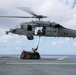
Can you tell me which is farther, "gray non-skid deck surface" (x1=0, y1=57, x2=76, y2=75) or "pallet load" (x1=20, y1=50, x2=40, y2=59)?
"pallet load" (x1=20, y1=50, x2=40, y2=59)

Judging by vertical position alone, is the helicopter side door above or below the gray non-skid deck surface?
above

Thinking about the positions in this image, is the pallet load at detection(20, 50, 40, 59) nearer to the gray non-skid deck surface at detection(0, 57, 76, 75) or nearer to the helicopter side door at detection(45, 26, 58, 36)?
the helicopter side door at detection(45, 26, 58, 36)

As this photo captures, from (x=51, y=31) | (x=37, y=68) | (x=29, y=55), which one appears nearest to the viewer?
(x=37, y=68)

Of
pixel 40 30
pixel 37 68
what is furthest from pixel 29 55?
pixel 37 68

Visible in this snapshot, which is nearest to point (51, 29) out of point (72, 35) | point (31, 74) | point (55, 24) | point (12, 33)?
point (55, 24)

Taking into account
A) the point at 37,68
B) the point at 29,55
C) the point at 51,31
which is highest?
the point at 51,31

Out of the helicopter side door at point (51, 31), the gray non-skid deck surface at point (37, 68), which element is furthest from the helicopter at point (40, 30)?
the gray non-skid deck surface at point (37, 68)

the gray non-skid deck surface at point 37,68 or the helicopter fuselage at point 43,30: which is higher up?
the helicopter fuselage at point 43,30

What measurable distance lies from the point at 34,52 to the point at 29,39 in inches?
121

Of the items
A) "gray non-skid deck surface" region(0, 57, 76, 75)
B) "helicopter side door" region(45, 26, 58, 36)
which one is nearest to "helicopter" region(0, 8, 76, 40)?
"helicopter side door" region(45, 26, 58, 36)

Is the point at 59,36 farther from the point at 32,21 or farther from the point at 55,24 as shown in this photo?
the point at 32,21

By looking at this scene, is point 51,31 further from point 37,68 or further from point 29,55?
point 37,68

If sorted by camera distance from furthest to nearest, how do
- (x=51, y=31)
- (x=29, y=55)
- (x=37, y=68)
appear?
(x=51, y=31) → (x=29, y=55) → (x=37, y=68)

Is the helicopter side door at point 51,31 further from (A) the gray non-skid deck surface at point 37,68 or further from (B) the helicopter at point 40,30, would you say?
(A) the gray non-skid deck surface at point 37,68
